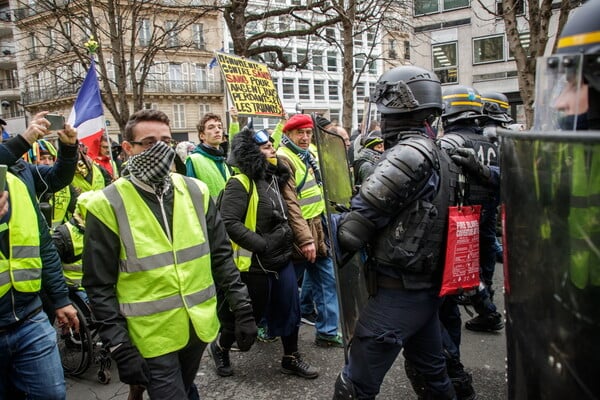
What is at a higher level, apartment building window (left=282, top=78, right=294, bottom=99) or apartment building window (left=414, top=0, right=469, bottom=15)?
apartment building window (left=414, top=0, right=469, bottom=15)

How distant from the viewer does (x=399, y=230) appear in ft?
7.81

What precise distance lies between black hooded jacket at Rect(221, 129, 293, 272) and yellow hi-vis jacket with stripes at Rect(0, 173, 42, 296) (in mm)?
1394

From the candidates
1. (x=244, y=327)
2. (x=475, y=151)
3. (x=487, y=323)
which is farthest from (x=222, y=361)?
(x=475, y=151)

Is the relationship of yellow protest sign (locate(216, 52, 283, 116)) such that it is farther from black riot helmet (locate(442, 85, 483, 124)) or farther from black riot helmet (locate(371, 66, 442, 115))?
black riot helmet (locate(371, 66, 442, 115))

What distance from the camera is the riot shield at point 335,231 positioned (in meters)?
2.49

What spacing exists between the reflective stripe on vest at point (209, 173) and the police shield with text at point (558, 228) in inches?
159

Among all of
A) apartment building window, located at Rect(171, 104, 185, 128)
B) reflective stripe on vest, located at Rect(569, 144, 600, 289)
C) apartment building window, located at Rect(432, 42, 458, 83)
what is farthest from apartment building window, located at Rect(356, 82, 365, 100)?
reflective stripe on vest, located at Rect(569, 144, 600, 289)

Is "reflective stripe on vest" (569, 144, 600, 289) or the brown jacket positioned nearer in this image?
"reflective stripe on vest" (569, 144, 600, 289)

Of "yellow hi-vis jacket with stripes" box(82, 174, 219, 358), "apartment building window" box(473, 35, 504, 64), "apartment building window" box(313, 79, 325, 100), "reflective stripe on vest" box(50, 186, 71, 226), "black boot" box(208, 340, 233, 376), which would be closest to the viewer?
"yellow hi-vis jacket with stripes" box(82, 174, 219, 358)

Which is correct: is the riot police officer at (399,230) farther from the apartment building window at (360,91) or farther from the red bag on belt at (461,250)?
the apartment building window at (360,91)

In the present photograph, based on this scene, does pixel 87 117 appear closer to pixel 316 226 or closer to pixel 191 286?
pixel 316 226

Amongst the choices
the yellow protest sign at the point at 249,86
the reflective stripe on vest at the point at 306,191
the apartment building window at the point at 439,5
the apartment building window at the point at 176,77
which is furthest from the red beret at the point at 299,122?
the apartment building window at the point at 176,77

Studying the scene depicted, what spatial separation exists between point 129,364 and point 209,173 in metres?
3.08

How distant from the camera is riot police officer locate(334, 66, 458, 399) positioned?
7.54ft
